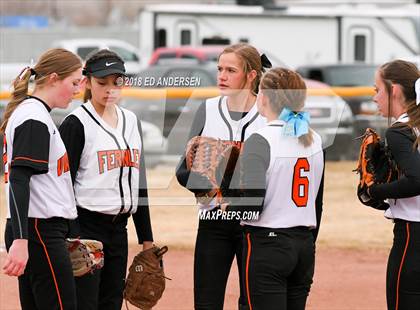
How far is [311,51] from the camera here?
2588cm

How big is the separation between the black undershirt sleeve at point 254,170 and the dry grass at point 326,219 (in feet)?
13.5

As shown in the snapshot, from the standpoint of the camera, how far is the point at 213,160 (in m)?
5.57

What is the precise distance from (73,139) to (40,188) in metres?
0.55

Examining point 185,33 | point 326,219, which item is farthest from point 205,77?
point 185,33

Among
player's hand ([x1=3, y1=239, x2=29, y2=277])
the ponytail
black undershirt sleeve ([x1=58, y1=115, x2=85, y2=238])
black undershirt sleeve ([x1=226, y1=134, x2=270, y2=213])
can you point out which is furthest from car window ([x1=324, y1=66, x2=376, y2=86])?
player's hand ([x1=3, y1=239, x2=29, y2=277])

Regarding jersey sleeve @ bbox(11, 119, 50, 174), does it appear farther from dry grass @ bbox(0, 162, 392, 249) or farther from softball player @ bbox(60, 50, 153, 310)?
dry grass @ bbox(0, 162, 392, 249)

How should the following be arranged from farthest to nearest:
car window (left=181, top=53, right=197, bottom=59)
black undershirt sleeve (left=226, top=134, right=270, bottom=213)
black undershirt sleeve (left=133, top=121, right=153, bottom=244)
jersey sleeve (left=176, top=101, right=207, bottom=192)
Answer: car window (left=181, top=53, right=197, bottom=59)
black undershirt sleeve (left=133, top=121, right=153, bottom=244)
jersey sleeve (left=176, top=101, right=207, bottom=192)
black undershirt sleeve (left=226, top=134, right=270, bottom=213)

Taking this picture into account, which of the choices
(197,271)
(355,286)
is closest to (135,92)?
(355,286)

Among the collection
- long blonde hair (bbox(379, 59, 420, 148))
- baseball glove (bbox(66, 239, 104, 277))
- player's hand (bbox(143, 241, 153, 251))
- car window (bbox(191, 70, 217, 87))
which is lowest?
car window (bbox(191, 70, 217, 87))

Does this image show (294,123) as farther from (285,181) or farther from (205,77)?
(205,77)

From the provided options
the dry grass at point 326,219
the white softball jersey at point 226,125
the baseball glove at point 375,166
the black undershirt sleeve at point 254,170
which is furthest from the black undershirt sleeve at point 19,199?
the dry grass at point 326,219

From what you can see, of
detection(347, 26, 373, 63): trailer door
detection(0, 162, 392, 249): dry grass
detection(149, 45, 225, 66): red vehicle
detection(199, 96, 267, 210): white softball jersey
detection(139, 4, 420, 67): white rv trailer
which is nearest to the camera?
detection(199, 96, 267, 210): white softball jersey

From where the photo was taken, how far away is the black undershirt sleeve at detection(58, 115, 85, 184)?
17.8 ft

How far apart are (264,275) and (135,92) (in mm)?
9481
